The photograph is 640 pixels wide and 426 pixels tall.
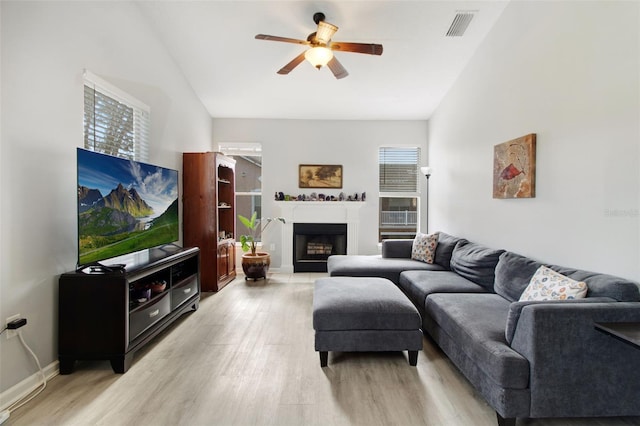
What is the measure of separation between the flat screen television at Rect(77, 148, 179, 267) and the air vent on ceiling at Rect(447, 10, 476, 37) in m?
3.62

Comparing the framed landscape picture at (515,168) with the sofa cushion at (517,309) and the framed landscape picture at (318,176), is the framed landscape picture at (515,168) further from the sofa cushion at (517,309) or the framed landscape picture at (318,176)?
the framed landscape picture at (318,176)

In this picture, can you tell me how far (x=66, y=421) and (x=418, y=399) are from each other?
84.3 inches

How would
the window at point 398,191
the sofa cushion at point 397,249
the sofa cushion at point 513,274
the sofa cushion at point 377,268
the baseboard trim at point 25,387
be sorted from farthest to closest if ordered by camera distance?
the window at point 398,191 → the sofa cushion at point 397,249 → the sofa cushion at point 377,268 → the sofa cushion at point 513,274 → the baseboard trim at point 25,387

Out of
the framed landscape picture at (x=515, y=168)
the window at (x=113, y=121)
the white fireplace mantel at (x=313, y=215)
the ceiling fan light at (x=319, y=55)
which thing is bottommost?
the white fireplace mantel at (x=313, y=215)

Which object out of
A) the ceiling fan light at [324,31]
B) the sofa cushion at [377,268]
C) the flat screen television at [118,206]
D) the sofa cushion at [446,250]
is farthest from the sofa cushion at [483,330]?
the flat screen television at [118,206]

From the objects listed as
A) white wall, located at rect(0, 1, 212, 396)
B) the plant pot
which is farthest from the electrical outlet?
the plant pot

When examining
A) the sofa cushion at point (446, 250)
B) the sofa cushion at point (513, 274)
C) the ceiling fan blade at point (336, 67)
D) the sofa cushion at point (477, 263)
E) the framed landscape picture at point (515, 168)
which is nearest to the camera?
the sofa cushion at point (513, 274)

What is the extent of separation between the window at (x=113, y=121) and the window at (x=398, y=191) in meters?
3.94

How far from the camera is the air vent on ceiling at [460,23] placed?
3199 mm

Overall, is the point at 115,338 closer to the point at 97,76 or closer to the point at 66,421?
the point at 66,421

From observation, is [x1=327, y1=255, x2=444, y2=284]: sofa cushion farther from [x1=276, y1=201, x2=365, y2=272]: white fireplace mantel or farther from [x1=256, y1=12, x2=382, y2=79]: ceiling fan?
[x1=256, y1=12, x2=382, y2=79]: ceiling fan

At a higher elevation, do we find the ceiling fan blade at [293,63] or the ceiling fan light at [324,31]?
the ceiling fan light at [324,31]

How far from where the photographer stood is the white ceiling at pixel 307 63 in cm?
319

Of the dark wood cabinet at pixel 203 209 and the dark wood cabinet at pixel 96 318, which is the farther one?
the dark wood cabinet at pixel 203 209
